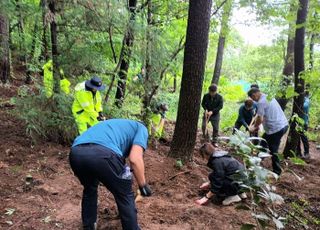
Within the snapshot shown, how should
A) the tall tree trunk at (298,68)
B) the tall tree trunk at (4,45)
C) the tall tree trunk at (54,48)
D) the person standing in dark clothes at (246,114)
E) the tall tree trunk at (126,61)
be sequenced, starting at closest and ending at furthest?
the tall tree trunk at (54,48), the tall tree trunk at (126,61), the tall tree trunk at (298,68), the person standing in dark clothes at (246,114), the tall tree trunk at (4,45)

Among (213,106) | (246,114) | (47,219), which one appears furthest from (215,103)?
(47,219)

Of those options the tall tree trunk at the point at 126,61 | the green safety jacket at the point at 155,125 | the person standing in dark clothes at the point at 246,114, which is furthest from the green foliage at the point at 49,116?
the person standing in dark clothes at the point at 246,114

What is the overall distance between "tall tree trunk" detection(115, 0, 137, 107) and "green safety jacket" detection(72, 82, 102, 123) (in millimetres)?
1499

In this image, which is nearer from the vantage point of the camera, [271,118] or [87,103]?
[87,103]

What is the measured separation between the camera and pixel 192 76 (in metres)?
6.69

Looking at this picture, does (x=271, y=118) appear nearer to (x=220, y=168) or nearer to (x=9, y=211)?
(x=220, y=168)

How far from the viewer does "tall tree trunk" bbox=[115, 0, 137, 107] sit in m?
8.05

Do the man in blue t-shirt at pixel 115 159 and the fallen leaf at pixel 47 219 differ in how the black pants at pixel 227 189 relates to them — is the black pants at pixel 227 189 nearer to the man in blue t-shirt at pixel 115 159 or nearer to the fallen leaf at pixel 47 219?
the man in blue t-shirt at pixel 115 159

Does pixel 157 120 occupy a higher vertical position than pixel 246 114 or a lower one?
lower

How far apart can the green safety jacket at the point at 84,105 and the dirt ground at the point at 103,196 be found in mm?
833

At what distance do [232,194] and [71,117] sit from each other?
12.2 feet

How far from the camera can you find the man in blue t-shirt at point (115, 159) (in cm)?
348

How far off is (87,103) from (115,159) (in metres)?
3.40

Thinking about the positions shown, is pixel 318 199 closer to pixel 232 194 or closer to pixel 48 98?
pixel 232 194
